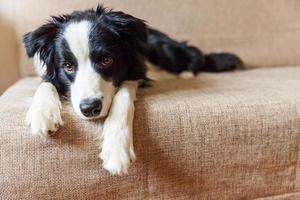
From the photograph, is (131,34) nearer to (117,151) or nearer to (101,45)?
(101,45)

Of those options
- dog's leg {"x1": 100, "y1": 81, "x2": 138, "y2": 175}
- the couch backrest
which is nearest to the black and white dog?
dog's leg {"x1": 100, "y1": 81, "x2": 138, "y2": 175}

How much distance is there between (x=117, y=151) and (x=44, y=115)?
0.25 m

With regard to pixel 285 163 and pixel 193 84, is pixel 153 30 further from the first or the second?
pixel 285 163

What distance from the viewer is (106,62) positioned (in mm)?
1563

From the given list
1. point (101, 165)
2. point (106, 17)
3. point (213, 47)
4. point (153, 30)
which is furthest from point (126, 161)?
point (213, 47)

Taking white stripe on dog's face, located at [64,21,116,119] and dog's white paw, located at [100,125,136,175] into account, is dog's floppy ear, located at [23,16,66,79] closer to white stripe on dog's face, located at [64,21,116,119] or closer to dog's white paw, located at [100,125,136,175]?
white stripe on dog's face, located at [64,21,116,119]

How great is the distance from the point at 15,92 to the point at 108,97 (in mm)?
524

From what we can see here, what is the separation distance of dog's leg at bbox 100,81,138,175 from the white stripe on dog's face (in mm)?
39

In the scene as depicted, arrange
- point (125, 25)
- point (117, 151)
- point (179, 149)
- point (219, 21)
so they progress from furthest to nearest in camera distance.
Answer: point (219, 21) → point (125, 25) → point (179, 149) → point (117, 151)

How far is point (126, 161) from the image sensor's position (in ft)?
4.38

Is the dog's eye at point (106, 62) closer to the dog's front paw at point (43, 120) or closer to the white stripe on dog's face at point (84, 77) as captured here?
the white stripe on dog's face at point (84, 77)

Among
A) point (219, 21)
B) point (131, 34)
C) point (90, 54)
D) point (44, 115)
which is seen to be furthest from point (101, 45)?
point (219, 21)

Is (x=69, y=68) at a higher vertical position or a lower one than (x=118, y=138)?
higher

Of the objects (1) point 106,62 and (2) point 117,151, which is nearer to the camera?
(2) point 117,151
